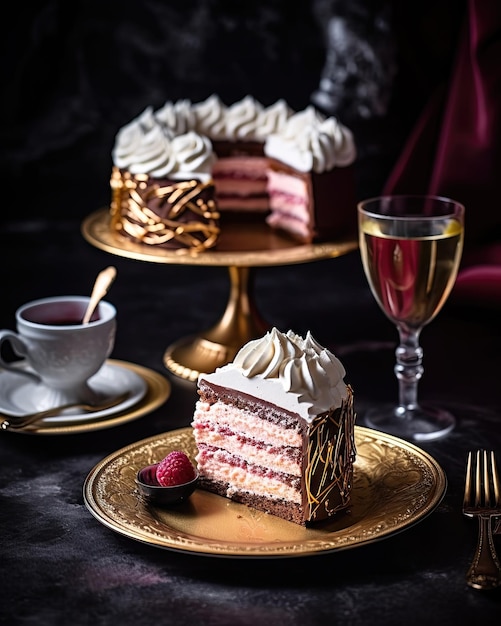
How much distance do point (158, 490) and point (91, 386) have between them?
680 mm

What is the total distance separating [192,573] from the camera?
72.0 inches

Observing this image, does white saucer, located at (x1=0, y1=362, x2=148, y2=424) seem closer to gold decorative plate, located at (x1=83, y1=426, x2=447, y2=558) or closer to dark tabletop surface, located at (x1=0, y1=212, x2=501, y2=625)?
dark tabletop surface, located at (x1=0, y1=212, x2=501, y2=625)

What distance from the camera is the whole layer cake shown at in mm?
2789

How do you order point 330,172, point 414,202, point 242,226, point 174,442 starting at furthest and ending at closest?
1. point 242,226
2. point 330,172
3. point 414,202
4. point 174,442


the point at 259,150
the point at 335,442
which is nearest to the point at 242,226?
the point at 259,150

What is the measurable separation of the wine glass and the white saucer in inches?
20.2

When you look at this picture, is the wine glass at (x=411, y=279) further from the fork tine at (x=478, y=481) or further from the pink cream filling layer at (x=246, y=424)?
the pink cream filling layer at (x=246, y=424)

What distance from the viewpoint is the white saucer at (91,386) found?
2.41 meters

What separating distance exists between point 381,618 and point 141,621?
347mm

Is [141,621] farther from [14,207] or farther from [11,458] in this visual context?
[14,207]

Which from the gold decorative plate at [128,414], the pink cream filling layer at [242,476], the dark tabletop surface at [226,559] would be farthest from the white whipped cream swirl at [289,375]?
the gold decorative plate at [128,414]

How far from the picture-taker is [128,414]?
2438 millimetres

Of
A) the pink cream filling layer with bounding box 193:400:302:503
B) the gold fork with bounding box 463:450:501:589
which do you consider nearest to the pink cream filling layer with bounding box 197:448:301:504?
the pink cream filling layer with bounding box 193:400:302:503

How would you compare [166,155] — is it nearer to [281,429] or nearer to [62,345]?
[62,345]
